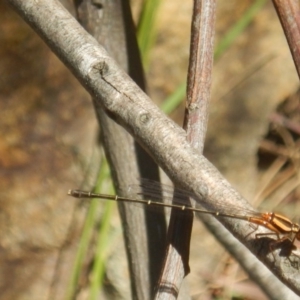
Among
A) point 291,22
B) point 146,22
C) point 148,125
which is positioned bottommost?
point 148,125

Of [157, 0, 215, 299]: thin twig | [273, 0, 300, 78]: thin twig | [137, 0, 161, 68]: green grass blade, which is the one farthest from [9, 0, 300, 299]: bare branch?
[137, 0, 161, 68]: green grass blade

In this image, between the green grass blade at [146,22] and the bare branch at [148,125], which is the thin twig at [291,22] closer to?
the bare branch at [148,125]

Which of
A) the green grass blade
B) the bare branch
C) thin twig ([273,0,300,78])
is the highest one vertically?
the green grass blade

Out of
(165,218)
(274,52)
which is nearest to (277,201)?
(274,52)

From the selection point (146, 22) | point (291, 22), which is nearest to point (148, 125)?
point (291, 22)

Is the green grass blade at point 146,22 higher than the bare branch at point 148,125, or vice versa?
the green grass blade at point 146,22

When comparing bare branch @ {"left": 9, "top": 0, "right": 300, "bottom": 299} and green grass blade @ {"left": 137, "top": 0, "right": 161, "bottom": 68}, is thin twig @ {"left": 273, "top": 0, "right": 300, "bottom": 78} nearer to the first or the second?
bare branch @ {"left": 9, "top": 0, "right": 300, "bottom": 299}

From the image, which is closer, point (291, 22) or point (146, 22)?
point (291, 22)

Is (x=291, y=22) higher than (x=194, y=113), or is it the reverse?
(x=291, y=22)

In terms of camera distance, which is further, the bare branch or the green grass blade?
the green grass blade

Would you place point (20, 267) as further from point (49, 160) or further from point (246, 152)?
point (246, 152)

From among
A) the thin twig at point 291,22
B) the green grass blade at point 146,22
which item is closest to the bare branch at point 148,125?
the thin twig at point 291,22

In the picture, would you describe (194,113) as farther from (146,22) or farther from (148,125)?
(146,22)

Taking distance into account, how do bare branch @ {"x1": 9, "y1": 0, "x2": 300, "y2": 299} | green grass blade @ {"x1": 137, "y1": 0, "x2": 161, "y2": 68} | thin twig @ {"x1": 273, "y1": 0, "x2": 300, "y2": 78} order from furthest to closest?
green grass blade @ {"x1": 137, "y1": 0, "x2": 161, "y2": 68}, thin twig @ {"x1": 273, "y1": 0, "x2": 300, "y2": 78}, bare branch @ {"x1": 9, "y1": 0, "x2": 300, "y2": 299}
